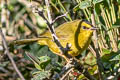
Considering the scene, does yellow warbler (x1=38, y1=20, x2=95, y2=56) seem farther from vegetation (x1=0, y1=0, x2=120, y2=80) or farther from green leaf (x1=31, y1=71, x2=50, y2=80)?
green leaf (x1=31, y1=71, x2=50, y2=80)

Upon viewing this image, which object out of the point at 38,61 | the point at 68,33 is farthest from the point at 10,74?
the point at 38,61

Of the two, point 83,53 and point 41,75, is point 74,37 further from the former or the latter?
point 41,75

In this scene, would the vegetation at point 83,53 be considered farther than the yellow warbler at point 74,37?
No

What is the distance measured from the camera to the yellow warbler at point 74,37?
201 centimetres

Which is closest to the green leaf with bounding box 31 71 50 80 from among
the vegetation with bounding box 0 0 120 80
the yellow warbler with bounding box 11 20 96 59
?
the vegetation with bounding box 0 0 120 80

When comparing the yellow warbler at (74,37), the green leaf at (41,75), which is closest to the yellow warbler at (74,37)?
the yellow warbler at (74,37)

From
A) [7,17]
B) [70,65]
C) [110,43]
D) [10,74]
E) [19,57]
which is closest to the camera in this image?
[70,65]

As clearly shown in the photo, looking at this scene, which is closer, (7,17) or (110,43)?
(110,43)

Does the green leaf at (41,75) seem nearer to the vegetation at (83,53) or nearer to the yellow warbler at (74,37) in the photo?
the vegetation at (83,53)

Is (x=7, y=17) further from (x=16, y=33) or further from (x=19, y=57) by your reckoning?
(x=19, y=57)

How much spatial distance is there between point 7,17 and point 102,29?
5.47 ft

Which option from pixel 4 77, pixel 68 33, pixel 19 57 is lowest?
pixel 4 77

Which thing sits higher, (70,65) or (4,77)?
(70,65)

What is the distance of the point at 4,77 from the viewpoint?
8.96 feet
